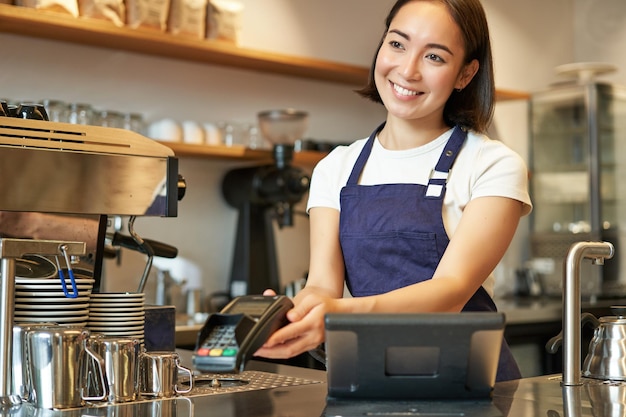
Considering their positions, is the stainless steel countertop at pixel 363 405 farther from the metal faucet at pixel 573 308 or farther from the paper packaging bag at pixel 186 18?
the paper packaging bag at pixel 186 18

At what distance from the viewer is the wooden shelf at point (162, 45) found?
316cm

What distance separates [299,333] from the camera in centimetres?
139

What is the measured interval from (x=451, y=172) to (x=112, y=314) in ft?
2.58

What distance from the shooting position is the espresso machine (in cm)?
161

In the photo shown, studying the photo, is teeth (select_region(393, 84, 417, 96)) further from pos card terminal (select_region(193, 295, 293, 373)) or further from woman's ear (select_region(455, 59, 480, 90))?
pos card terminal (select_region(193, 295, 293, 373))

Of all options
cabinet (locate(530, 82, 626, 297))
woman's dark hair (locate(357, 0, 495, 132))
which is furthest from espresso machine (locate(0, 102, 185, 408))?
cabinet (locate(530, 82, 626, 297))

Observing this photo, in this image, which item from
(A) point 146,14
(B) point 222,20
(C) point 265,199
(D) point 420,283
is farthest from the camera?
(C) point 265,199

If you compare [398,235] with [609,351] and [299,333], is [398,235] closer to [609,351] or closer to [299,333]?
[609,351]

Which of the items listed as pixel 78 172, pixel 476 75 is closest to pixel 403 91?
pixel 476 75

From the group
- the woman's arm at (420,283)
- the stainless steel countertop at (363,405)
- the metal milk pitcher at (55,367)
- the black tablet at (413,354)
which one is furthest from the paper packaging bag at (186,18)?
the black tablet at (413,354)

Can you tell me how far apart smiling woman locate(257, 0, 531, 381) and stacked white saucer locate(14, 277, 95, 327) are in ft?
1.79

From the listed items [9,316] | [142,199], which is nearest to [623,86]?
[142,199]

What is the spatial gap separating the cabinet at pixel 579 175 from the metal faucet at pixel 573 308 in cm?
335

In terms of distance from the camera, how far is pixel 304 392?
1586mm
